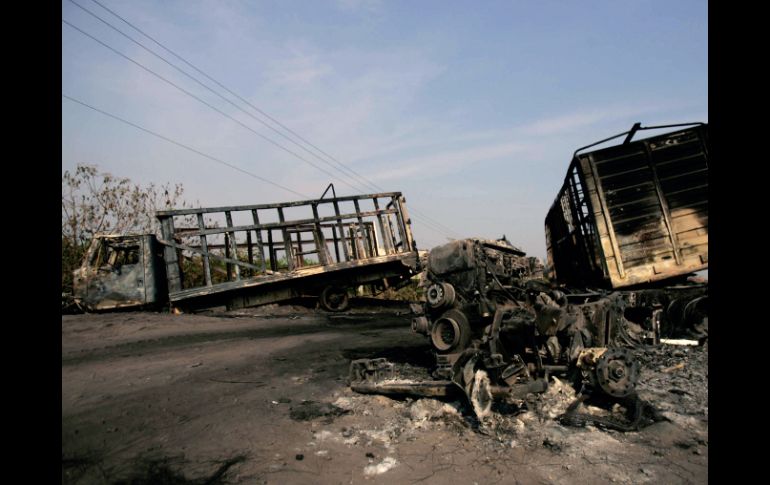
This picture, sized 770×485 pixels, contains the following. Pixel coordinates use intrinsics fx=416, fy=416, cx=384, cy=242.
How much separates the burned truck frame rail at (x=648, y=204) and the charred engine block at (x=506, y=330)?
4.42 feet

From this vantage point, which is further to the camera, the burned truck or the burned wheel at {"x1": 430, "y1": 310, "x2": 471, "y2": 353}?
the burned wheel at {"x1": 430, "y1": 310, "x2": 471, "y2": 353}

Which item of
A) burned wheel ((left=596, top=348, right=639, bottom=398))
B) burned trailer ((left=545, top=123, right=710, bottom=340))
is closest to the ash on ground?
burned wheel ((left=596, top=348, right=639, bottom=398))

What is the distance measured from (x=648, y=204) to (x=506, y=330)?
15.2ft

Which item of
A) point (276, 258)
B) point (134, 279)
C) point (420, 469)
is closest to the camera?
point (420, 469)

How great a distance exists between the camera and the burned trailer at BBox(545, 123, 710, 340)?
25.0 feet

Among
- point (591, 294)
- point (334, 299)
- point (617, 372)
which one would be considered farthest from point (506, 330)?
point (334, 299)

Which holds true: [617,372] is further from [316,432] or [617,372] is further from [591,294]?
[591,294]

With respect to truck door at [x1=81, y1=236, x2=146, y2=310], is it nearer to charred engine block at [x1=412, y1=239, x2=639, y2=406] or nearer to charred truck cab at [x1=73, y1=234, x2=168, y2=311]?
charred truck cab at [x1=73, y1=234, x2=168, y2=311]

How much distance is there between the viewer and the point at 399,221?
1301 centimetres

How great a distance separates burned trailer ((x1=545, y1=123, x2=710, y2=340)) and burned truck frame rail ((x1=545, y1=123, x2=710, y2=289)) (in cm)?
2

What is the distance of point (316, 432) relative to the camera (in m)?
4.12
